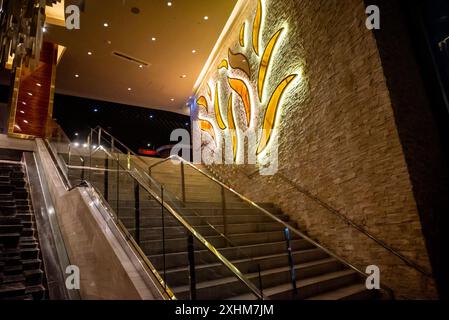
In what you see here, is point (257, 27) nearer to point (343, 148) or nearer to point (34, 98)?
point (343, 148)

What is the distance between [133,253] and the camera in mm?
3129

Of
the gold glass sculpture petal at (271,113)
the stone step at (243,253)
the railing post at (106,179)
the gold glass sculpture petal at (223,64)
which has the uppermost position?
the gold glass sculpture petal at (223,64)

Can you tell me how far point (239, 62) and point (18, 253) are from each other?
7.01 m

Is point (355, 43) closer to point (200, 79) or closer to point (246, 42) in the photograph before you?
point (246, 42)

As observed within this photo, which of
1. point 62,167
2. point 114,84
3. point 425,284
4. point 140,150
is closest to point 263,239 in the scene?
point 425,284

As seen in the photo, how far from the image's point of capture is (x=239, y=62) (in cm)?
860

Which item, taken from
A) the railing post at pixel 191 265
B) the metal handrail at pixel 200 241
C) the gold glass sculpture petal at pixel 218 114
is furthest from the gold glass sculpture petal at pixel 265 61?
A: the railing post at pixel 191 265

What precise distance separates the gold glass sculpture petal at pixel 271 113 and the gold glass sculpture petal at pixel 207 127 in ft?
11.1

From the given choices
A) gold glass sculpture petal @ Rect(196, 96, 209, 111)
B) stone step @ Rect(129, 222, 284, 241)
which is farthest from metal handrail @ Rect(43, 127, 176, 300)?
gold glass sculpture petal @ Rect(196, 96, 209, 111)

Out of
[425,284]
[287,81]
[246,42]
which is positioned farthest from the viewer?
[246,42]

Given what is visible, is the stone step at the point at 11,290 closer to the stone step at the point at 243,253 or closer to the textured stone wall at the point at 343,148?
the stone step at the point at 243,253

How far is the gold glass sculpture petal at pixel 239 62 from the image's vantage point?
8156mm

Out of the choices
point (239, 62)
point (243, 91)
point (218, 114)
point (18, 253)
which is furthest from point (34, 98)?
point (18, 253)
